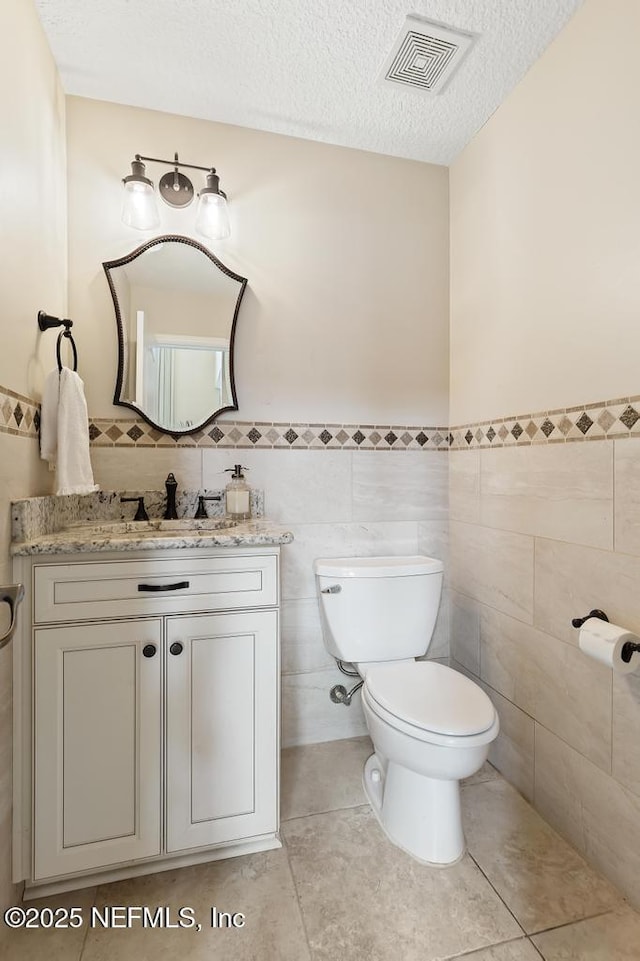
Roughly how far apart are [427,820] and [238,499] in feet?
3.79

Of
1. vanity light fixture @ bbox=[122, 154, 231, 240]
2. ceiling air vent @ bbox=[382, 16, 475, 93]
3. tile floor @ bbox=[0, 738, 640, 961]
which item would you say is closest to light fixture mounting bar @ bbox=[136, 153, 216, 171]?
vanity light fixture @ bbox=[122, 154, 231, 240]

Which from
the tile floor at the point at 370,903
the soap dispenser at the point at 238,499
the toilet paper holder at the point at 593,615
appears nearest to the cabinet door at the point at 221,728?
the tile floor at the point at 370,903

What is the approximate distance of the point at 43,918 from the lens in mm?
1136

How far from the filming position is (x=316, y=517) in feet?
6.02

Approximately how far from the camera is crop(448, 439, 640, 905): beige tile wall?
1.19m

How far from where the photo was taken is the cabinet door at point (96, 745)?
1.15m

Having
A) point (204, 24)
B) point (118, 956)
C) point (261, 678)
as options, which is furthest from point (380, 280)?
point (118, 956)

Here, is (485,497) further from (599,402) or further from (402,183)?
(402,183)

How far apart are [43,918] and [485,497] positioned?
1.81m

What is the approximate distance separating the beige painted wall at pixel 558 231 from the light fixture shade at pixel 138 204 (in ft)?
4.10

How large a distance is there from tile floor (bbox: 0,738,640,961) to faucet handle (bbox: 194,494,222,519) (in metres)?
1.05

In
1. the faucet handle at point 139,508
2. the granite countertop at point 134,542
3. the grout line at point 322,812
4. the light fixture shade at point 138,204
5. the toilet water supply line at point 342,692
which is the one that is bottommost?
the grout line at point 322,812

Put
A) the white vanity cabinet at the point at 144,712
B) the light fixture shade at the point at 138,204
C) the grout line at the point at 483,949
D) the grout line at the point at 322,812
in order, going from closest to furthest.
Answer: the grout line at the point at 483,949 < the white vanity cabinet at the point at 144,712 < the grout line at the point at 322,812 < the light fixture shade at the point at 138,204

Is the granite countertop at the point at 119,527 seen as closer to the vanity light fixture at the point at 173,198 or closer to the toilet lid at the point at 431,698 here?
the toilet lid at the point at 431,698
